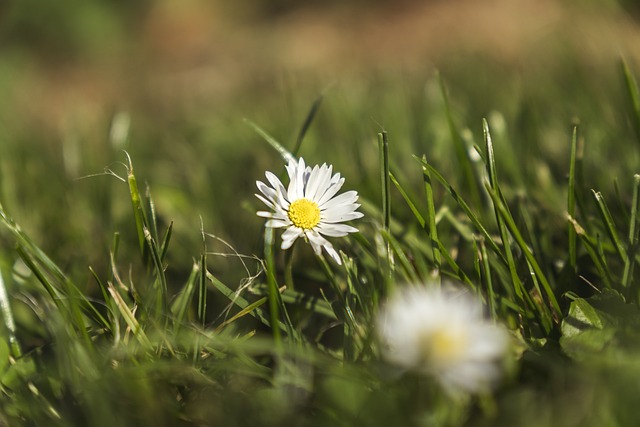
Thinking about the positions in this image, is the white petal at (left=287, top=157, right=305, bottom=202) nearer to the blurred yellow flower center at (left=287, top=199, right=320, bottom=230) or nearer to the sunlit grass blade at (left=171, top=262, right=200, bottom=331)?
the blurred yellow flower center at (left=287, top=199, right=320, bottom=230)

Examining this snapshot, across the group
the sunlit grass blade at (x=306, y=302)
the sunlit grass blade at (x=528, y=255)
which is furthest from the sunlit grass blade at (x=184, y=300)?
the sunlit grass blade at (x=528, y=255)

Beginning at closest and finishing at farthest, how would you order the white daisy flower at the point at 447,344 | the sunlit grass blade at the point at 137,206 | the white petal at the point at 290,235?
the white daisy flower at the point at 447,344 → the white petal at the point at 290,235 → the sunlit grass blade at the point at 137,206

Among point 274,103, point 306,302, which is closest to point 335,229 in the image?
A: point 306,302

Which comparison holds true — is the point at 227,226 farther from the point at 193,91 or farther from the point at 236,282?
the point at 193,91

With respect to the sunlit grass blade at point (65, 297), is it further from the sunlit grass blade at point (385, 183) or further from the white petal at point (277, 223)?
the sunlit grass blade at point (385, 183)

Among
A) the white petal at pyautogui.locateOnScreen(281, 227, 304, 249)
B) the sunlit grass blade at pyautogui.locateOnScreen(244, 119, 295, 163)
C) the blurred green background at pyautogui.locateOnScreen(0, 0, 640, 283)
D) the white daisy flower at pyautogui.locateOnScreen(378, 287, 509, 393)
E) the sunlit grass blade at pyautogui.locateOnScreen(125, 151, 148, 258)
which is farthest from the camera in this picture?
the blurred green background at pyautogui.locateOnScreen(0, 0, 640, 283)

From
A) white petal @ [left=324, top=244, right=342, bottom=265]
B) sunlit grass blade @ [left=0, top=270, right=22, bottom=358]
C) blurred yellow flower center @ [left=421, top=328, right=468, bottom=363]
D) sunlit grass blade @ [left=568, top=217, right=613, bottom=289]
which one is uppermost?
white petal @ [left=324, top=244, right=342, bottom=265]

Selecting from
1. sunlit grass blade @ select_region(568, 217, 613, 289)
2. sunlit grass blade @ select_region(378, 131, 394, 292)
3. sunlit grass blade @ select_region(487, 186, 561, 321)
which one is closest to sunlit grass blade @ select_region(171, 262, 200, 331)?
sunlit grass blade @ select_region(378, 131, 394, 292)
